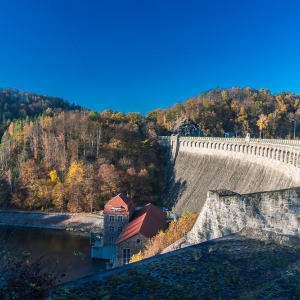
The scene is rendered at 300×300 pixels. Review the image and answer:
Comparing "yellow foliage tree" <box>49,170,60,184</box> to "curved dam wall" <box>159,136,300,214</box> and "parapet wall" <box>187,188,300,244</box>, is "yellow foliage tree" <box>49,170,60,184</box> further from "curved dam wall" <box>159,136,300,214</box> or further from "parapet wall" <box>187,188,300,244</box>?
"parapet wall" <box>187,188,300,244</box>

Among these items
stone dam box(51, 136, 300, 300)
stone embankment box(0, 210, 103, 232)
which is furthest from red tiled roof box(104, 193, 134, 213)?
stone dam box(51, 136, 300, 300)

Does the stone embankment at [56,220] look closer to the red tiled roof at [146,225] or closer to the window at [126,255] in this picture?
the red tiled roof at [146,225]

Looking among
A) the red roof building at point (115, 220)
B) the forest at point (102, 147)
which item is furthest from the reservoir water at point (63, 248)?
the forest at point (102, 147)

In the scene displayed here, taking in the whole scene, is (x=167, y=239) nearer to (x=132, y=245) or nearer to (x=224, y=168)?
(x=132, y=245)

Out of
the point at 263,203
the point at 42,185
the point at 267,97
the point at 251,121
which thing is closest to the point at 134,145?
the point at 42,185

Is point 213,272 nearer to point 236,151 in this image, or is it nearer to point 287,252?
point 287,252
